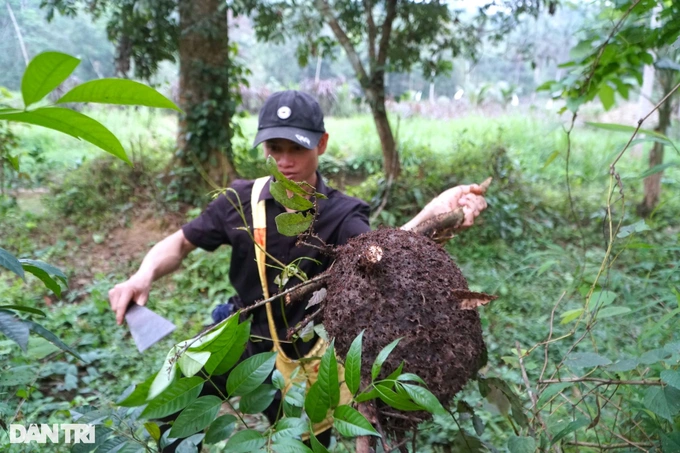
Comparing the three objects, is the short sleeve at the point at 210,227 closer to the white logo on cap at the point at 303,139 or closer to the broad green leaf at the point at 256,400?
the white logo on cap at the point at 303,139

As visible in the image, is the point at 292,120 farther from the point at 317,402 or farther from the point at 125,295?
the point at 317,402

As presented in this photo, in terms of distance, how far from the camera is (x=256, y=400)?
95cm

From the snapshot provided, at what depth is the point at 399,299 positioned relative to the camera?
99cm

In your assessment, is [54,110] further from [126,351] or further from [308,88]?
[308,88]

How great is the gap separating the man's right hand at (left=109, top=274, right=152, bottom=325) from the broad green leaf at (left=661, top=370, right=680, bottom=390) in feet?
4.73

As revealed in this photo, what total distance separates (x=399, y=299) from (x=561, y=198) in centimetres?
595

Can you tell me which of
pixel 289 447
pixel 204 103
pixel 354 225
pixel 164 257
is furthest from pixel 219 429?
pixel 204 103

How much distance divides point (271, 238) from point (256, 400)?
85cm

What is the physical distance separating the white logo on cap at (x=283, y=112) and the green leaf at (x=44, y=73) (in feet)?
3.68

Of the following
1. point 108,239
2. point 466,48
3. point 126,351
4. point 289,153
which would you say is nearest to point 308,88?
point 466,48

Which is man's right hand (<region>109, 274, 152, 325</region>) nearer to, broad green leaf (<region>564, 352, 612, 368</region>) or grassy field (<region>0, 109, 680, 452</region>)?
grassy field (<region>0, 109, 680, 452</region>)

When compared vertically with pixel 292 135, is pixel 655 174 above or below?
below

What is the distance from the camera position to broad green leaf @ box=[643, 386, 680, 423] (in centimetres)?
101

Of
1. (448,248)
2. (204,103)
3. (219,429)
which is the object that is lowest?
(448,248)
